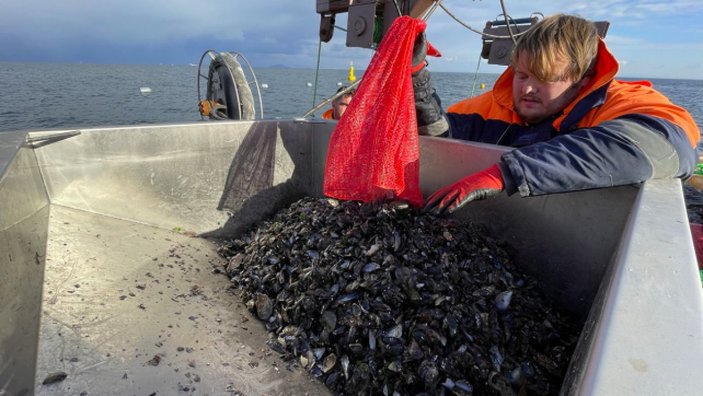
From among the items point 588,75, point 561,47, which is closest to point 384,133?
point 561,47

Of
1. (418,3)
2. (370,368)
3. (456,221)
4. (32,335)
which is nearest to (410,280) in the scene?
(370,368)

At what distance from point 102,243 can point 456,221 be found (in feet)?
6.67

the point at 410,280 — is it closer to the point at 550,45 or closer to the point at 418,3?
the point at 550,45

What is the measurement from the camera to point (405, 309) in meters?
1.70

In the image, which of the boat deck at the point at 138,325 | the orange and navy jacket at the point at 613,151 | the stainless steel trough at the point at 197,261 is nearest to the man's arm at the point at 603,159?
the orange and navy jacket at the point at 613,151

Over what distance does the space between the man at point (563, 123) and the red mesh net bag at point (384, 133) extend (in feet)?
0.82

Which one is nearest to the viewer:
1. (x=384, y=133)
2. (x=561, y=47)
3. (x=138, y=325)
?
(x=138, y=325)

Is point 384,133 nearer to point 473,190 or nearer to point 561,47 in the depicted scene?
point 473,190

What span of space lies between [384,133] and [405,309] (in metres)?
0.98

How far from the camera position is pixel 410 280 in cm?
174

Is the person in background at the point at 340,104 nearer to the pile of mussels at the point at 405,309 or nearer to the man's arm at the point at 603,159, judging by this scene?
the pile of mussels at the point at 405,309

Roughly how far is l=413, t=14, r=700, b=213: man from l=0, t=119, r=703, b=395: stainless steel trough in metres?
0.17

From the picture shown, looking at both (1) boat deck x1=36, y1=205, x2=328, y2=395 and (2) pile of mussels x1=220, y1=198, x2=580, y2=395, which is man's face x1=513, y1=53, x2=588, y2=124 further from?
(1) boat deck x1=36, y1=205, x2=328, y2=395

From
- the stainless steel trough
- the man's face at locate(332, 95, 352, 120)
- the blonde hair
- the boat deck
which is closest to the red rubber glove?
the stainless steel trough
